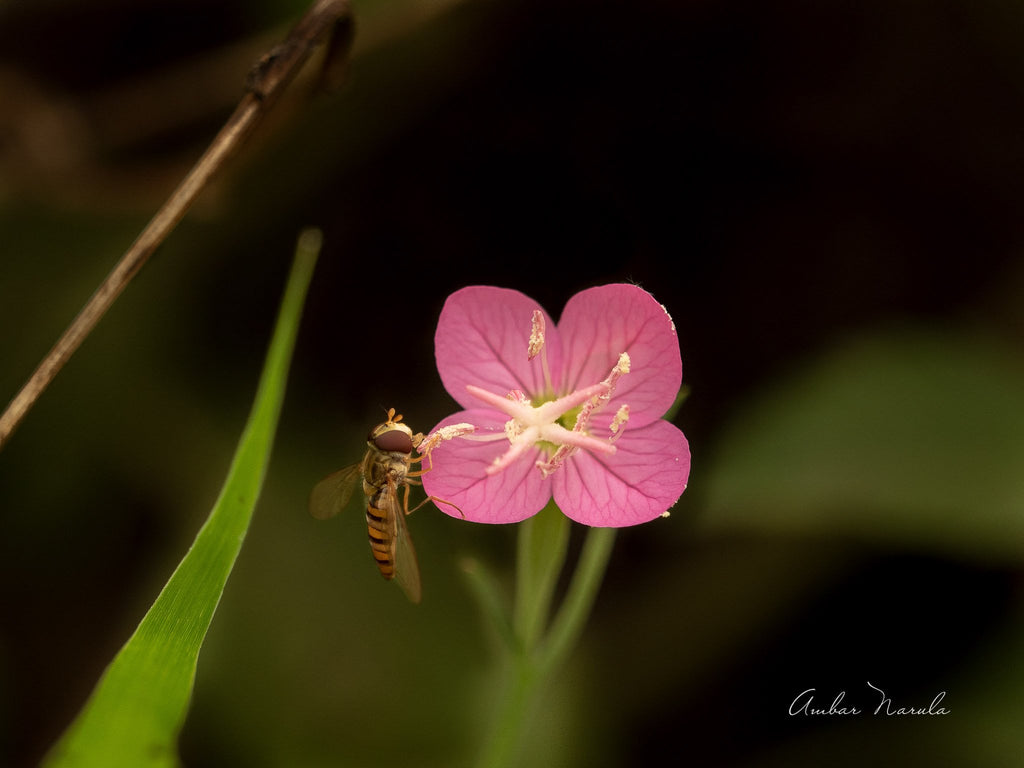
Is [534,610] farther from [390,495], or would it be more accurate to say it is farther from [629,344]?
[629,344]

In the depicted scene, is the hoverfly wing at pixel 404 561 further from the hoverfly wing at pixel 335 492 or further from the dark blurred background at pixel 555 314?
the dark blurred background at pixel 555 314

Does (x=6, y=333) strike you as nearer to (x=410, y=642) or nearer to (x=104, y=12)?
(x=104, y=12)

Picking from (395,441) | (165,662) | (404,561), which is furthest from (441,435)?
(165,662)

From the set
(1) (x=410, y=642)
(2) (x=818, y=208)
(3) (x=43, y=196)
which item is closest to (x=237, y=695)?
(1) (x=410, y=642)

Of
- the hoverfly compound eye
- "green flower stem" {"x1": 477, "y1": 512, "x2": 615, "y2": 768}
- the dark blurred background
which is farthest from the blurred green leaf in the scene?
the hoverfly compound eye
